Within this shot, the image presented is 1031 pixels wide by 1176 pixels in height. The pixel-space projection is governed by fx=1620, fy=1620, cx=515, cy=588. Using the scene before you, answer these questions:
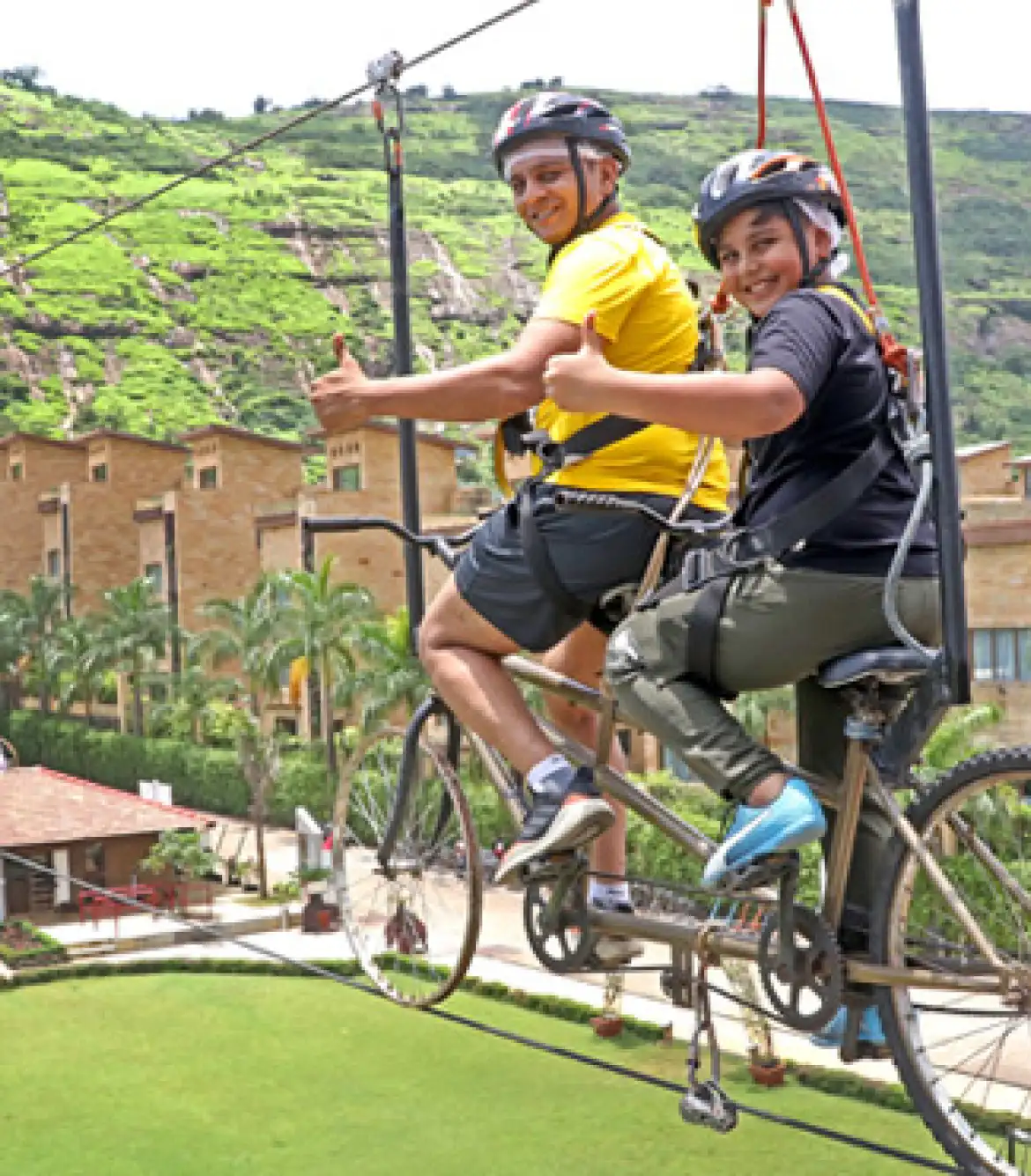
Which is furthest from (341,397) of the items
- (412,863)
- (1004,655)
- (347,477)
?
(347,477)

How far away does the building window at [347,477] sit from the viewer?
3173 centimetres

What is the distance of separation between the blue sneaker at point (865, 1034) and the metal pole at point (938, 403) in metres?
0.89

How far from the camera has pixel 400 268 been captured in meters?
4.79

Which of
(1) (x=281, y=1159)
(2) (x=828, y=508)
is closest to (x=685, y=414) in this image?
(2) (x=828, y=508)

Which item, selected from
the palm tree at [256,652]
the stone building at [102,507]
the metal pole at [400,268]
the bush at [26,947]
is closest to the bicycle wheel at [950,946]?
the metal pole at [400,268]

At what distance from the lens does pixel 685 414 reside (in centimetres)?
291

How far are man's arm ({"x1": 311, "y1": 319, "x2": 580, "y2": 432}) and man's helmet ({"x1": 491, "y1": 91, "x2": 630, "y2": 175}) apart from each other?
1.67 feet

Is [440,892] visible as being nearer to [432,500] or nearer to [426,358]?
[432,500]

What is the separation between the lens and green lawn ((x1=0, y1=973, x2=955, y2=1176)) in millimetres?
18172

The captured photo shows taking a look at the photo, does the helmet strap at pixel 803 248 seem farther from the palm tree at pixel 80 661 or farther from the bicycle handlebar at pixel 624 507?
the palm tree at pixel 80 661

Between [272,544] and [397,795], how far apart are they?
28434 millimetres

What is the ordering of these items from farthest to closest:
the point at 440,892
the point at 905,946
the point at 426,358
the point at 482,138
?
the point at 482,138, the point at 426,358, the point at 440,892, the point at 905,946

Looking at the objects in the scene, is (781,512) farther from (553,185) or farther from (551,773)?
(553,185)

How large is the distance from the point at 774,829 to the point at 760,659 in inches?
13.2
